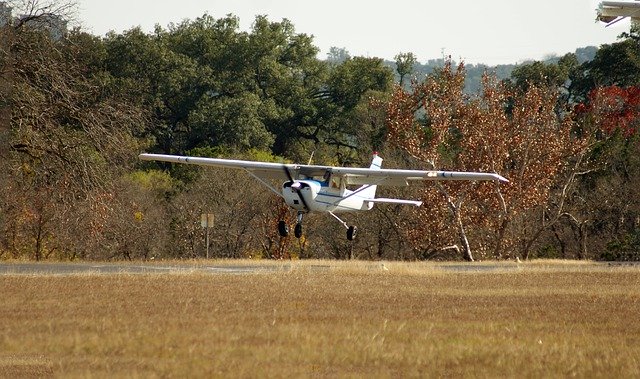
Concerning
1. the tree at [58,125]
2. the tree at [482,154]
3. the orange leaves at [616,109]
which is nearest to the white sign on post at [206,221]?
the tree at [58,125]

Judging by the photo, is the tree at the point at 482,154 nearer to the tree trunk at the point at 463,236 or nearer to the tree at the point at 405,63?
the tree trunk at the point at 463,236

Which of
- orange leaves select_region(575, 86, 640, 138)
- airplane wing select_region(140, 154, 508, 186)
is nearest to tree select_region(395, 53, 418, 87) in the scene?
Result: orange leaves select_region(575, 86, 640, 138)

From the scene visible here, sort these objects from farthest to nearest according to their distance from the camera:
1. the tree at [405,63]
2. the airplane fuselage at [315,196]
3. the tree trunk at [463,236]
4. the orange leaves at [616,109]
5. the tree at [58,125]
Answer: the tree at [405,63]
the orange leaves at [616,109]
the tree trunk at [463,236]
the airplane fuselage at [315,196]
the tree at [58,125]

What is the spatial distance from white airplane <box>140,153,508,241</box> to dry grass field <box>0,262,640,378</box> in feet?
41.6

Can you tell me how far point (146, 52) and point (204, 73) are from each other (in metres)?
5.33

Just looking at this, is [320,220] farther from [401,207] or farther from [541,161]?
[541,161]

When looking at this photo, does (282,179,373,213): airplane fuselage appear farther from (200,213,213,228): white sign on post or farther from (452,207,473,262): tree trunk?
(452,207,473,262): tree trunk

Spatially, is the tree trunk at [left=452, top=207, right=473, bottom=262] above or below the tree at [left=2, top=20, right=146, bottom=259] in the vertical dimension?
below

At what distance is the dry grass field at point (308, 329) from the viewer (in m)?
13.7

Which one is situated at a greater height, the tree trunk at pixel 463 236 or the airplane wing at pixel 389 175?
the airplane wing at pixel 389 175

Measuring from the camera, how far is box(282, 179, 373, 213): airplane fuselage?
4150 cm

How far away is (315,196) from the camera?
41.8 m

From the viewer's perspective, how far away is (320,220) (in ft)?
201

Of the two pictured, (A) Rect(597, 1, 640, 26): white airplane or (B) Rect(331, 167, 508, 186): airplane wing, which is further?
(B) Rect(331, 167, 508, 186): airplane wing
